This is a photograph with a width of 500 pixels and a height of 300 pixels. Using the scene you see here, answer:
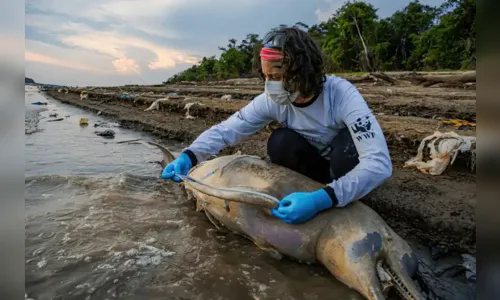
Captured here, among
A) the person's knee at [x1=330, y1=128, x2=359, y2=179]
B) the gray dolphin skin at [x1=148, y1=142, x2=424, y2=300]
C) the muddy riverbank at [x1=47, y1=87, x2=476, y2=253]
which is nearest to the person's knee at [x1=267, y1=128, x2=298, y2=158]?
the gray dolphin skin at [x1=148, y1=142, x2=424, y2=300]

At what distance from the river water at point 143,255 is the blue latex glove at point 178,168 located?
0.45 meters

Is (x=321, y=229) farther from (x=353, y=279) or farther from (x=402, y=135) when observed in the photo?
(x=402, y=135)

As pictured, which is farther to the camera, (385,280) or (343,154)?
(343,154)

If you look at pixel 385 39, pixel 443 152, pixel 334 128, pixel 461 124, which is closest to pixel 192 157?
pixel 334 128

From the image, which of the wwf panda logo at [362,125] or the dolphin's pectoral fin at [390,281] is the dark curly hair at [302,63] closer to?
the wwf panda logo at [362,125]

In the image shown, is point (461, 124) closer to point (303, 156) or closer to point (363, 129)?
point (303, 156)

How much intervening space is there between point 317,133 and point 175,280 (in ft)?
4.58

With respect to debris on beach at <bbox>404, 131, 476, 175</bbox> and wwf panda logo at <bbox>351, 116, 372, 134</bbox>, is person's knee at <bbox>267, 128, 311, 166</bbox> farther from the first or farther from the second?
debris on beach at <bbox>404, 131, 476, 175</bbox>

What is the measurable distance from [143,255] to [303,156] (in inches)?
53.7

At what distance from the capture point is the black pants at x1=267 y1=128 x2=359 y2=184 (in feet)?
8.16

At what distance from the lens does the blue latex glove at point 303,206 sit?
201 centimetres

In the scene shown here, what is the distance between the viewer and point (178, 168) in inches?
107

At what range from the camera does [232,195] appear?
6.82 feet

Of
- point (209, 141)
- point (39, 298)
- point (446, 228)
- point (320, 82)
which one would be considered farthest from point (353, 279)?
point (39, 298)
